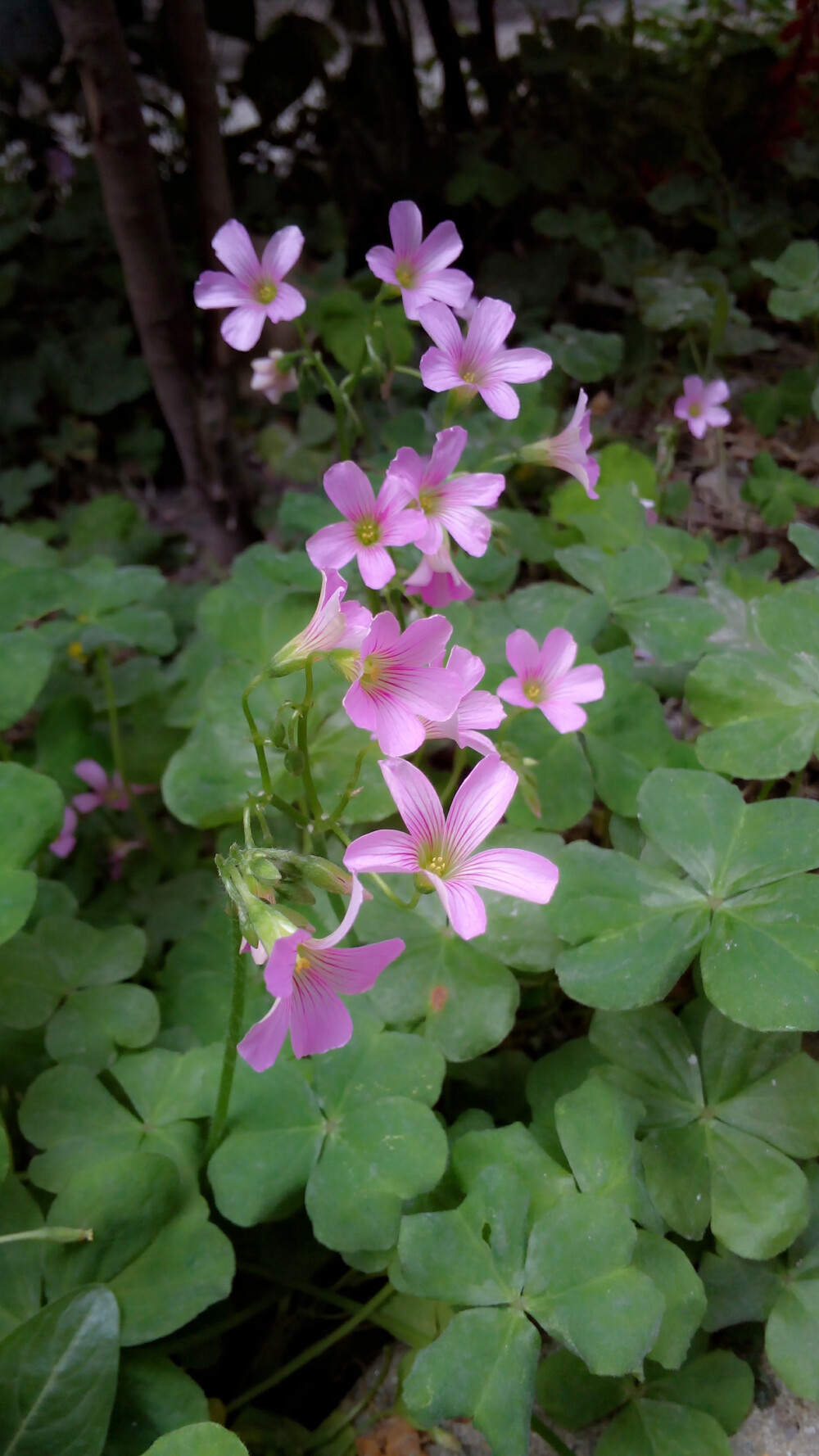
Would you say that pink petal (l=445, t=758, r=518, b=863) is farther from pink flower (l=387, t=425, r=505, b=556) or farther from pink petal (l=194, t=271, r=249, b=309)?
pink petal (l=194, t=271, r=249, b=309)

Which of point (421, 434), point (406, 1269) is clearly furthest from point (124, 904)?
point (421, 434)

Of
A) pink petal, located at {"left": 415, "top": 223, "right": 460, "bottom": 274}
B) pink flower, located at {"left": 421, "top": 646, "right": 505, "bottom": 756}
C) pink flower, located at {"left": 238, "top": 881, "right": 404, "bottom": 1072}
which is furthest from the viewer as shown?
pink petal, located at {"left": 415, "top": 223, "right": 460, "bottom": 274}

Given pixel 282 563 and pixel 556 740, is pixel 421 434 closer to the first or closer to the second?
pixel 282 563

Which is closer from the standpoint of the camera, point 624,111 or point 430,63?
point 624,111

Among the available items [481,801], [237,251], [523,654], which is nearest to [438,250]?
[237,251]

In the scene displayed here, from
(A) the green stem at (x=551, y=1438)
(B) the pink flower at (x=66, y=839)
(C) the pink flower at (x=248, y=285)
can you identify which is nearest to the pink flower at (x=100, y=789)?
(B) the pink flower at (x=66, y=839)

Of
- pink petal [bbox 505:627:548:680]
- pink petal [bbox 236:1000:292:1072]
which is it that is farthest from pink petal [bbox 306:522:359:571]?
pink petal [bbox 236:1000:292:1072]

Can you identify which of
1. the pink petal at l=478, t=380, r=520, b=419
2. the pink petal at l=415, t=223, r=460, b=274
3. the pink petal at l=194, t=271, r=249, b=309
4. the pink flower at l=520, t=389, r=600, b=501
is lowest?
the pink flower at l=520, t=389, r=600, b=501
